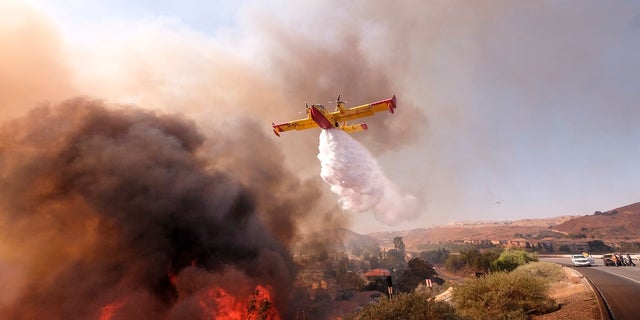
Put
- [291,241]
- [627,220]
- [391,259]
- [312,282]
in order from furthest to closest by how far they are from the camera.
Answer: [627,220] → [391,259] → [312,282] → [291,241]

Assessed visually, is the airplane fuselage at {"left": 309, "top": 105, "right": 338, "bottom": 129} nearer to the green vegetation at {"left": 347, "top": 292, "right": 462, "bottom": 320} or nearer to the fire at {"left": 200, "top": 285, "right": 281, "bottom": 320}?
the green vegetation at {"left": 347, "top": 292, "right": 462, "bottom": 320}

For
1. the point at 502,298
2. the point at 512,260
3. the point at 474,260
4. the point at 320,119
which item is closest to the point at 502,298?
the point at 502,298

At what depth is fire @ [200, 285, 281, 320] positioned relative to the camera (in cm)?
2192

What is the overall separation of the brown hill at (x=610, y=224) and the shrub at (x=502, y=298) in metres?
92.8

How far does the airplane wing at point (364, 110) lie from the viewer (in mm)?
23000

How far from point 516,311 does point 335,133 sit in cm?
1758

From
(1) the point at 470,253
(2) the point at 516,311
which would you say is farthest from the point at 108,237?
(1) the point at 470,253

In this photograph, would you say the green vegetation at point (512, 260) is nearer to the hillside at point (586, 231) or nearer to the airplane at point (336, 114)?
the airplane at point (336, 114)

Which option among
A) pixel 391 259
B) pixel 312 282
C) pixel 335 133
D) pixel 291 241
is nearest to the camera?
pixel 335 133

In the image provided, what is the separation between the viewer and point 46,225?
2234cm

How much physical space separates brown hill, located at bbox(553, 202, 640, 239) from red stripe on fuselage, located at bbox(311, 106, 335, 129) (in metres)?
96.8

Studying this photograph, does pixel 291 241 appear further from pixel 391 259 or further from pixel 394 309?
pixel 391 259

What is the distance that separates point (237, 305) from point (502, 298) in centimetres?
1819

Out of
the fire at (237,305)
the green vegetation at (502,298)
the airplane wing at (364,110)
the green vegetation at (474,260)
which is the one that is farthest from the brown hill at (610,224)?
the fire at (237,305)
